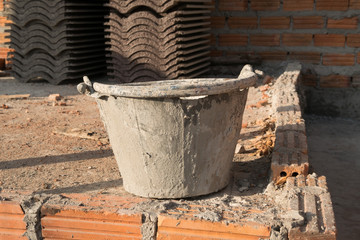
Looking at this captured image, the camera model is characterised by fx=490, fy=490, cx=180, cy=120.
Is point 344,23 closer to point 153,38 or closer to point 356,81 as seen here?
point 356,81

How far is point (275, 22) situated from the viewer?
7.33m

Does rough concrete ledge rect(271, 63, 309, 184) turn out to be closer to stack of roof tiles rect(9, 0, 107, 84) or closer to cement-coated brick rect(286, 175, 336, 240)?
cement-coated brick rect(286, 175, 336, 240)

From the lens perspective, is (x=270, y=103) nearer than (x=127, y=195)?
No

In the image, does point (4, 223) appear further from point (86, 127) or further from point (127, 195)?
point (86, 127)

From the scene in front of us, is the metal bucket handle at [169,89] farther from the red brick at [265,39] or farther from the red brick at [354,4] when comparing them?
the red brick at [354,4]

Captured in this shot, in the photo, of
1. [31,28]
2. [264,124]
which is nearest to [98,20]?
[31,28]

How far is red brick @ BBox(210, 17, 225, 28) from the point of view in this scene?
7598 millimetres

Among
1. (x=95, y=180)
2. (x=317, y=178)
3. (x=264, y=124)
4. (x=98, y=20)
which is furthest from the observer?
(x=98, y=20)

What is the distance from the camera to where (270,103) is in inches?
228

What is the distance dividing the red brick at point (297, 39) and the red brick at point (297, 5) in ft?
Answer: 1.23

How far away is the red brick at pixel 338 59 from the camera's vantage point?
7.11 m

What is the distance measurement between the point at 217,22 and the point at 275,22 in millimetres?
897

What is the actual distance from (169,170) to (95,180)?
2.25ft

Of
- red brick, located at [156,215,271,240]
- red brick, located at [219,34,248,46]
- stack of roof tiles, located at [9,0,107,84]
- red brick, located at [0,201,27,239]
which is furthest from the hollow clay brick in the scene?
red brick, located at [0,201,27,239]
